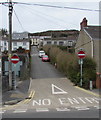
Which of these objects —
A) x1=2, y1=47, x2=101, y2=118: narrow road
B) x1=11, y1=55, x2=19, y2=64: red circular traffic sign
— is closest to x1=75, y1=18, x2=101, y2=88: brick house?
x1=2, y1=47, x2=101, y2=118: narrow road

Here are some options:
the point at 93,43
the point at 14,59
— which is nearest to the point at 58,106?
the point at 14,59

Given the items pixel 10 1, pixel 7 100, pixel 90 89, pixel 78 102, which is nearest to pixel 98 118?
pixel 78 102

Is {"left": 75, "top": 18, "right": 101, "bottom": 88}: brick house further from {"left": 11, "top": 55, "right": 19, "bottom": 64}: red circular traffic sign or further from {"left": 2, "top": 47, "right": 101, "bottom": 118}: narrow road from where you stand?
{"left": 11, "top": 55, "right": 19, "bottom": 64}: red circular traffic sign

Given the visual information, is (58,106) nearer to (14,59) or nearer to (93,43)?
(14,59)

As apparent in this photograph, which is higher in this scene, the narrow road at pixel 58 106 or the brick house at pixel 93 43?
the brick house at pixel 93 43

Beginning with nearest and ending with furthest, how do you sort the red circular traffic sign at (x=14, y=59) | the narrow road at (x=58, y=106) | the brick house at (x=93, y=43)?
the narrow road at (x=58, y=106) → the red circular traffic sign at (x=14, y=59) → the brick house at (x=93, y=43)

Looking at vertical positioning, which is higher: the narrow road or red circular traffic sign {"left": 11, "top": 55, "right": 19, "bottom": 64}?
red circular traffic sign {"left": 11, "top": 55, "right": 19, "bottom": 64}

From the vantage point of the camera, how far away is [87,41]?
92.0 ft

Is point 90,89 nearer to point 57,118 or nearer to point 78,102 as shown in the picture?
point 78,102

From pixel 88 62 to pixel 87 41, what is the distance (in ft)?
29.5

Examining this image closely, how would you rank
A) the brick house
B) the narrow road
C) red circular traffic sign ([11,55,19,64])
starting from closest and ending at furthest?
the narrow road → red circular traffic sign ([11,55,19,64]) → the brick house

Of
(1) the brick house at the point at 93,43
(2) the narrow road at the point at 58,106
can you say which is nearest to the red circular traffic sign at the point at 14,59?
(2) the narrow road at the point at 58,106

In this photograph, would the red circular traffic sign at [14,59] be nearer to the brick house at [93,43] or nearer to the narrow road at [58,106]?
the narrow road at [58,106]

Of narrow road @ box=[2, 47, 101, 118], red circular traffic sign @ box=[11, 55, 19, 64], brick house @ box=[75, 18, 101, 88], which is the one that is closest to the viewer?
narrow road @ box=[2, 47, 101, 118]
